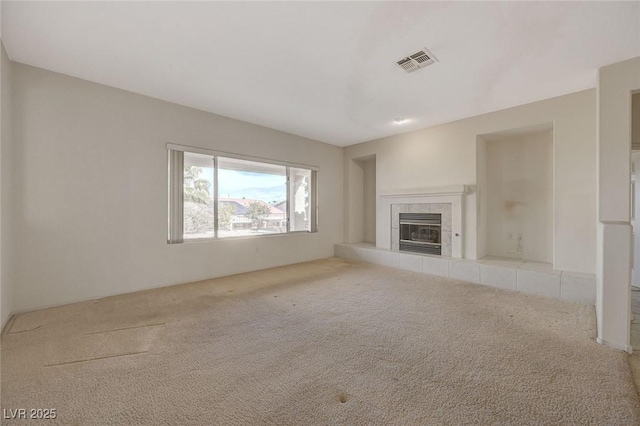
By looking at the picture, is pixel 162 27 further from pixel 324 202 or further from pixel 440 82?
pixel 324 202

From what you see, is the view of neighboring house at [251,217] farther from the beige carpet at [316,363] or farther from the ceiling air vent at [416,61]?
the ceiling air vent at [416,61]

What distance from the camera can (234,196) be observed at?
4.65 metres

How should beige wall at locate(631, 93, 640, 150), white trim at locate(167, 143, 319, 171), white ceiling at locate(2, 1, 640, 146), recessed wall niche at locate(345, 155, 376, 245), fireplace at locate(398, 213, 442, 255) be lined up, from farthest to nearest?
1. recessed wall niche at locate(345, 155, 376, 245)
2. fireplace at locate(398, 213, 442, 255)
3. white trim at locate(167, 143, 319, 171)
4. beige wall at locate(631, 93, 640, 150)
5. white ceiling at locate(2, 1, 640, 146)

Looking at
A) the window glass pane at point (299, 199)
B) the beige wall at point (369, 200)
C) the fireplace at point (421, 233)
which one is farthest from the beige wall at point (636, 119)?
the window glass pane at point (299, 199)

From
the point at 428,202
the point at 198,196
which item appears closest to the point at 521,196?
the point at 428,202

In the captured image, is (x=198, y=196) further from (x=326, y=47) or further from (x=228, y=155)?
(x=326, y=47)

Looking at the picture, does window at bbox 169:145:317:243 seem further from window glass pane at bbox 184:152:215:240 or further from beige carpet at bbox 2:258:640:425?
beige carpet at bbox 2:258:640:425

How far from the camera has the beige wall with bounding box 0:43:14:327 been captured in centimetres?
243

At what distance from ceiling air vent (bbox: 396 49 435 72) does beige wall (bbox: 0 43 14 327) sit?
3964mm

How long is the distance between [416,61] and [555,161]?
264cm

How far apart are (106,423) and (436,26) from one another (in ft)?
11.7

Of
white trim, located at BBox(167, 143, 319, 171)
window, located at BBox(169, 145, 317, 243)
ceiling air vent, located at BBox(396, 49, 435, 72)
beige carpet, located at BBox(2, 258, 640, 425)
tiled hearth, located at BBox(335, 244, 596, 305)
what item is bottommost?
beige carpet, located at BBox(2, 258, 640, 425)

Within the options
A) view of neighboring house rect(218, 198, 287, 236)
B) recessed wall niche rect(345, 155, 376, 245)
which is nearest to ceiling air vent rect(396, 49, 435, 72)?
view of neighboring house rect(218, 198, 287, 236)

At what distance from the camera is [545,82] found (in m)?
3.14
